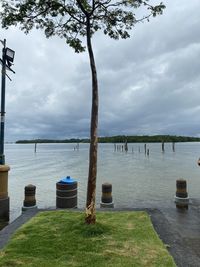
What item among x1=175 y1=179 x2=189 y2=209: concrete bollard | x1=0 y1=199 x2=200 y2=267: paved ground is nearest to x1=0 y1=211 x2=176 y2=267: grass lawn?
x1=0 y1=199 x2=200 y2=267: paved ground

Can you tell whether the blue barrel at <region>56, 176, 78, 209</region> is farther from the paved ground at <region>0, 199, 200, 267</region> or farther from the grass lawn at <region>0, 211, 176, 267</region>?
the grass lawn at <region>0, 211, 176, 267</region>

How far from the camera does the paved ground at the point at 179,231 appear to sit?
5.36 meters

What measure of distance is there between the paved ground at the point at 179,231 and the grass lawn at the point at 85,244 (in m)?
0.22

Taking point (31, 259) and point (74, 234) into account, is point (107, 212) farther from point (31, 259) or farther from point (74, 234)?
point (31, 259)

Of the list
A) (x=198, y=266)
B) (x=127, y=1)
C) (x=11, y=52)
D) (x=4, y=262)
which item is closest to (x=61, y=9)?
(x=127, y=1)

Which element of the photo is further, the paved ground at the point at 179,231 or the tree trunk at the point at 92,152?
the tree trunk at the point at 92,152

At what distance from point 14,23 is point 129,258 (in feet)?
20.8

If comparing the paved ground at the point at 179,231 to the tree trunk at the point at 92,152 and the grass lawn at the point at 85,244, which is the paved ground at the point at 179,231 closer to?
the grass lawn at the point at 85,244

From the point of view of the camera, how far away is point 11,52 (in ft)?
34.8

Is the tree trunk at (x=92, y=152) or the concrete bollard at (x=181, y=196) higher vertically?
the tree trunk at (x=92, y=152)

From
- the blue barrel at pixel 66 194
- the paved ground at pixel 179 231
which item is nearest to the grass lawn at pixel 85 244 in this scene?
the paved ground at pixel 179 231

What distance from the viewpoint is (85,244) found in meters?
5.87

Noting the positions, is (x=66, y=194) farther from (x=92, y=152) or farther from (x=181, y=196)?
(x=181, y=196)

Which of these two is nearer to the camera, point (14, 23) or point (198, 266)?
point (198, 266)
